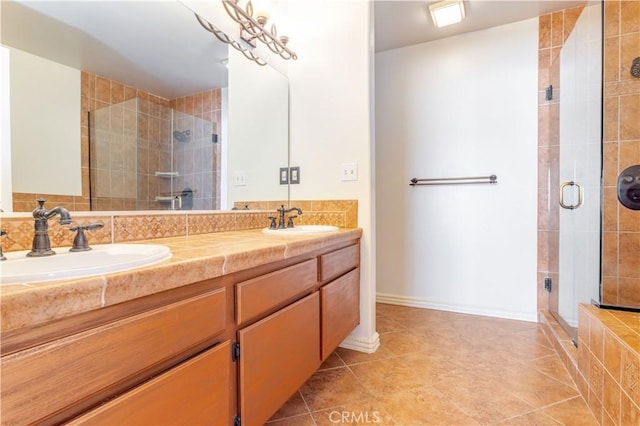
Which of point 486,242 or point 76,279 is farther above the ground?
point 76,279

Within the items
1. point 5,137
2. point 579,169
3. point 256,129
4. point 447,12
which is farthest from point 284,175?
point 579,169

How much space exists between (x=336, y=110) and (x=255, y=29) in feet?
2.21

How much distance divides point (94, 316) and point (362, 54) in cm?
189

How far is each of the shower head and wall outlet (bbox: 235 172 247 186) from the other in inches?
15.5

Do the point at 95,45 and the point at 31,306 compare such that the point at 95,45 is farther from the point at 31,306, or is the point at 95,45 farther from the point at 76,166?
the point at 31,306

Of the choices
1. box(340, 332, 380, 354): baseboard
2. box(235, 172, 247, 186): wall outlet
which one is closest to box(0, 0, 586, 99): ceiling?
box(235, 172, 247, 186): wall outlet

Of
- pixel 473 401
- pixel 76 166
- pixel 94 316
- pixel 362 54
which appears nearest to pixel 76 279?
pixel 94 316

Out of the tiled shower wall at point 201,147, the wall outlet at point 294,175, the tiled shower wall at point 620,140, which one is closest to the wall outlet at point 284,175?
the wall outlet at point 294,175

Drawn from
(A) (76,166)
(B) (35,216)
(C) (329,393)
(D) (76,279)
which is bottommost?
(C) (329,393)

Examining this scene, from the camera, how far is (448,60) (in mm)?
2627

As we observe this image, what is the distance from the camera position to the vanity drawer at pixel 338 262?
1.40 metres

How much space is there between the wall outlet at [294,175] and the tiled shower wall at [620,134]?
189 centimetres

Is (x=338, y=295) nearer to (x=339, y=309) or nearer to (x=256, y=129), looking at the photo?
(x=339, y=309)

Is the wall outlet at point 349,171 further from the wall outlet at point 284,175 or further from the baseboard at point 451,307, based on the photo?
the baseboard at point 451,307
